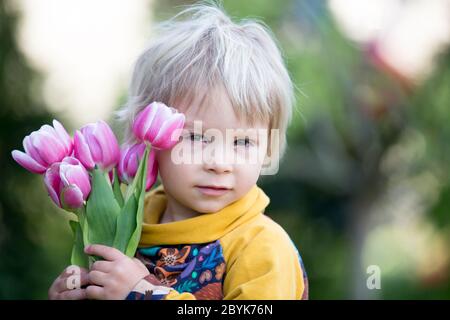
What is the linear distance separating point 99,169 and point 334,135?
4.71m

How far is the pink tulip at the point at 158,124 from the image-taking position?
141 cm

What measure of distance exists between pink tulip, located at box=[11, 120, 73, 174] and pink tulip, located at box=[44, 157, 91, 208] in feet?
Result: 0.06

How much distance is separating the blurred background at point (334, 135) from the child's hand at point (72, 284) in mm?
2317

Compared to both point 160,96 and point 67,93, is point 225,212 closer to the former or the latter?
point 160,96

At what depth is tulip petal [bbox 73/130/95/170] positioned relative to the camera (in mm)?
1421

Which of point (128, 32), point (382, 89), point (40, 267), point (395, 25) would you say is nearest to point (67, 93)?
point (128, 32)

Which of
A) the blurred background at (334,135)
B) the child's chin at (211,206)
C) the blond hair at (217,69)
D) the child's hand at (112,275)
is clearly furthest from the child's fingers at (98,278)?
the blurred background at (334,135)

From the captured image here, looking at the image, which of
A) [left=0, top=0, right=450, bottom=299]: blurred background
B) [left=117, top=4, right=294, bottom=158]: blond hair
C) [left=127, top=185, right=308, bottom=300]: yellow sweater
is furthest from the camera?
[left=0, top=0, right=450, bottom=299]: blurred background

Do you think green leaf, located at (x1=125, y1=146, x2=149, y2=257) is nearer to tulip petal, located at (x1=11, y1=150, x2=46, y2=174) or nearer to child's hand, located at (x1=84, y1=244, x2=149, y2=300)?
child's hand, located at (x1=84, y1=244, x2=149, y2=300)

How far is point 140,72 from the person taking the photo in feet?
5.23

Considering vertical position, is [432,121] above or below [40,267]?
above

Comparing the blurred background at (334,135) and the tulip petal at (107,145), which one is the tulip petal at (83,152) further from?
the blurred background at (334,135)

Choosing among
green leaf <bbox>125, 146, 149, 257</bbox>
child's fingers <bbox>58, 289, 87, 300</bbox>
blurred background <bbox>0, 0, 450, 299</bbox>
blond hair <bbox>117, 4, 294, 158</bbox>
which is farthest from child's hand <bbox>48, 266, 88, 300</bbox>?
blurred background <bbox>0, 0, 450, 299</bbox>
